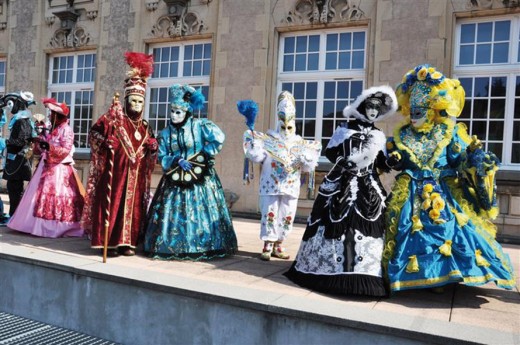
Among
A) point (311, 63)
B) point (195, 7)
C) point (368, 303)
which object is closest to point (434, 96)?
point (368, 303)

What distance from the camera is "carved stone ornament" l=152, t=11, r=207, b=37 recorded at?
31.4 feet

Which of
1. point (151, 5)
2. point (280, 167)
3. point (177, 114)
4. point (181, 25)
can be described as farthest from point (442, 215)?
point (151, 5)

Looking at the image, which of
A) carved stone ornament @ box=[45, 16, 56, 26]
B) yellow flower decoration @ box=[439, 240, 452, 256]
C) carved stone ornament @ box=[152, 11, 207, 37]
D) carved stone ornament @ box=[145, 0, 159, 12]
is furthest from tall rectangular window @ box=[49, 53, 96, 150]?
yellow flower decoration @ box=[439, 240, 452, 256]

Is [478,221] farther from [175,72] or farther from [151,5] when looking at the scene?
[151,5]

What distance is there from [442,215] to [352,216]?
2.34 feet

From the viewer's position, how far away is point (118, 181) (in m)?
4.70

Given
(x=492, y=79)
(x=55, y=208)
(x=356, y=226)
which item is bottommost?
(x=55, y=208)

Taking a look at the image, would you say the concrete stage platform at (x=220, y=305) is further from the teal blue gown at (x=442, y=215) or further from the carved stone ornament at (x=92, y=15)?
the carved stone ornament at (x=92, y=15)

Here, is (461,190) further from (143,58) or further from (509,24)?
(509,24)

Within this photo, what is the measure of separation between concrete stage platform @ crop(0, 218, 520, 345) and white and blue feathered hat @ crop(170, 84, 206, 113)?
5.56 ft

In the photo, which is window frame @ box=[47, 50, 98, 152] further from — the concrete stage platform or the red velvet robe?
the concrete stage platform

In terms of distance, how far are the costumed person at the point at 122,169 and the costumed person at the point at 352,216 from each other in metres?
1.88

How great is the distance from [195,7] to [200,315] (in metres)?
7.98

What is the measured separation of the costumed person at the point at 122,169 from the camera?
4.61m
